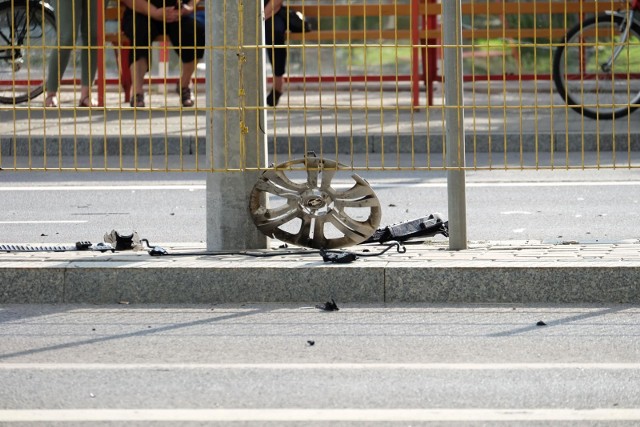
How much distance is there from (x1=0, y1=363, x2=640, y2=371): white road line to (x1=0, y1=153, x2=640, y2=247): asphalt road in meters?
2.71

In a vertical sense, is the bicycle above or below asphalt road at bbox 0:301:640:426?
above

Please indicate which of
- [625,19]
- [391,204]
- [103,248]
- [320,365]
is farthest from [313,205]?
[625,19]

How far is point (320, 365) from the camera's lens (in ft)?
19.0

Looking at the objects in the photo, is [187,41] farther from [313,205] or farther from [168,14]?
[313,205]

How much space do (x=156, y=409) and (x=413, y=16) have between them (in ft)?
33.4

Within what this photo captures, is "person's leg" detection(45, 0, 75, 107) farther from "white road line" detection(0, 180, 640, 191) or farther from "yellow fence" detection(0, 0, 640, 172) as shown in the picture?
"white road line" detection(0, 180, 640, 191)

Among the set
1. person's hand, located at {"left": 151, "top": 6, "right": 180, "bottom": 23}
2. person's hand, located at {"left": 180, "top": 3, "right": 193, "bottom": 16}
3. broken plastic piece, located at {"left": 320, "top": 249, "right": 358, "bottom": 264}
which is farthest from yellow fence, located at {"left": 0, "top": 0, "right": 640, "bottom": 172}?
broken plastic piece, located at {"left": 320, "top": 249, "right": 358, "bottom": 264}

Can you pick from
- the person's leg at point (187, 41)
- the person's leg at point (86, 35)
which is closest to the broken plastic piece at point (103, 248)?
the person's leg at point (187, 41)

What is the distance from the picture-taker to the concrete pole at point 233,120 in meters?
7.63

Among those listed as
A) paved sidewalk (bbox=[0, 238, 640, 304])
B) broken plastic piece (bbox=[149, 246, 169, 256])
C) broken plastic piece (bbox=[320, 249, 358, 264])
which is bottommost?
paved sidewalk (bbox=[0, 238, 640, 304])

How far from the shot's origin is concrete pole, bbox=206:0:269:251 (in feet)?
25.0

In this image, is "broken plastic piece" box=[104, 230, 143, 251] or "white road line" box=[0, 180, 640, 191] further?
"white road line" box=[0, 180, 640, 191]

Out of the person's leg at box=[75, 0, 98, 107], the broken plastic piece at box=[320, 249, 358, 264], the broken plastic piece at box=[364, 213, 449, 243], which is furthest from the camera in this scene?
the person's leg at box=[75, 0, 98, 107]

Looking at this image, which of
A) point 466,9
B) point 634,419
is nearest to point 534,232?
point 634,419
